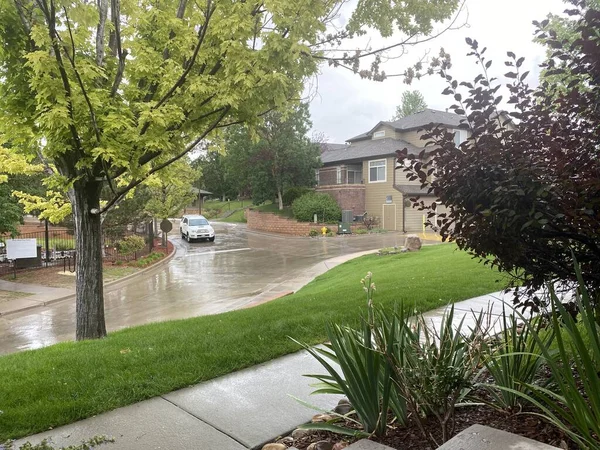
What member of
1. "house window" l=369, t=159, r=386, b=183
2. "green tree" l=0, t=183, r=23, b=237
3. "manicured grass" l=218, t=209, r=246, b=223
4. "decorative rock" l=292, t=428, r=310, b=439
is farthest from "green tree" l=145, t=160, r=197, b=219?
"manicured grass" l=218, t=209, r=246, b=223

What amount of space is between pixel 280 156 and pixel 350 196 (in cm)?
646

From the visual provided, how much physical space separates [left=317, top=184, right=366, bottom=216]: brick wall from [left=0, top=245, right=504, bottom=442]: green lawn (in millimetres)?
27300

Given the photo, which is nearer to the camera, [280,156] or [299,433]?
[299,433]

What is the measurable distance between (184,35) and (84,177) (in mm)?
2351

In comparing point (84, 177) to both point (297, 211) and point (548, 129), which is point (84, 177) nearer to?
point (548, 129)

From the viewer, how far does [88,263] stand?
619cm

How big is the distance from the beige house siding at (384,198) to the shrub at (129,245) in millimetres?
18706

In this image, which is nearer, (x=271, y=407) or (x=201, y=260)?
(x=271, y=407)

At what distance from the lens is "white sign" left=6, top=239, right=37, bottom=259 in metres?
15.2

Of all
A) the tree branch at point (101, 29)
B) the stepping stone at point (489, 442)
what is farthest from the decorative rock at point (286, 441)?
the tree branch at point (101, 29)

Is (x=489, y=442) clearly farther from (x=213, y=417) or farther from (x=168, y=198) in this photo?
(x=168, y=198)

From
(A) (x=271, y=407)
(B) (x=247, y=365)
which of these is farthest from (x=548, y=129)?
(B) (x=247, y=365)

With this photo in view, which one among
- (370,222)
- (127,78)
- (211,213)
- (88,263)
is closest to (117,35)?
(127,78)

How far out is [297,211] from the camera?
3303cm
